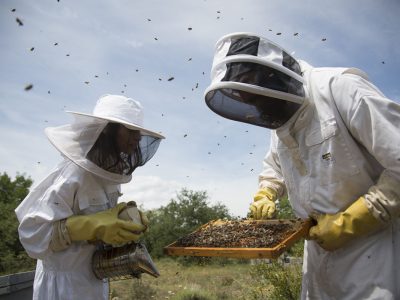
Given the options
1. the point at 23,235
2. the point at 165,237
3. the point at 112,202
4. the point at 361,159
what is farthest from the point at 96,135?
the point at 165,237

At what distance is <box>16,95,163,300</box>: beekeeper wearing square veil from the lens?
125 inches

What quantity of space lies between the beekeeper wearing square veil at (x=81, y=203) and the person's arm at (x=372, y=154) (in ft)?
5.77

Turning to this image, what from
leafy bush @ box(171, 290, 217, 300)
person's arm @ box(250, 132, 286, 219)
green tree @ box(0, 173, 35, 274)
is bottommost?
leafy bush @ box(171, 290, 217, 300)

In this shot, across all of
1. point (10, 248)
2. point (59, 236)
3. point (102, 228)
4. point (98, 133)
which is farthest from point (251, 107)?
point (10, 248)

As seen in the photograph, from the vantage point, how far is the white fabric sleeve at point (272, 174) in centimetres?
421

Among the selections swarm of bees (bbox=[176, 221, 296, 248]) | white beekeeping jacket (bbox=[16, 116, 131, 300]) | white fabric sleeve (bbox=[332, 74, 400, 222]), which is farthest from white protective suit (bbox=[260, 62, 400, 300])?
white beekeeping jacket (bbox=[16, 116, 131, 300])

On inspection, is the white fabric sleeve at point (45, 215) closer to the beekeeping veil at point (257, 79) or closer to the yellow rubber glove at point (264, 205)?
the beekeeping veil at point (257, 79)

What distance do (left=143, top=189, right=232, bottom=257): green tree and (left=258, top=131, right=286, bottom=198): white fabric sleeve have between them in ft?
68.8

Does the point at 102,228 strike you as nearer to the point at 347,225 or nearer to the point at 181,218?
the point at 347,225

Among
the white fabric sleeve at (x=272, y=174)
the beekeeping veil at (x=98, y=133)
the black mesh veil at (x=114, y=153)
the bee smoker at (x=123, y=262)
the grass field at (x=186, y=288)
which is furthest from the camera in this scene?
the grass field at (x=186, y=288)

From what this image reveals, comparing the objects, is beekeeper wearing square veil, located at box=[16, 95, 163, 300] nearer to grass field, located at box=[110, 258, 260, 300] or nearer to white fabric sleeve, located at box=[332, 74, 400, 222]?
white fabric sleeve, located at box=[332, 74, 400, 222]

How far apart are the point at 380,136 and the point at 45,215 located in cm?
279

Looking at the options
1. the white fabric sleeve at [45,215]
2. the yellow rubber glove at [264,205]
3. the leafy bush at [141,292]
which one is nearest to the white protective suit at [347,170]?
the yellow rubber glove at [264,205]

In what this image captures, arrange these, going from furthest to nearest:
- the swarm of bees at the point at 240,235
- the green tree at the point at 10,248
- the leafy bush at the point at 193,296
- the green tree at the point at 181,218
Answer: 1. the green tree at the point at 181,218
2. the green tree at the point at 10,248
3. the leafy bush at the point at 193,296
4. the swarm of bees at the point at 240,235
